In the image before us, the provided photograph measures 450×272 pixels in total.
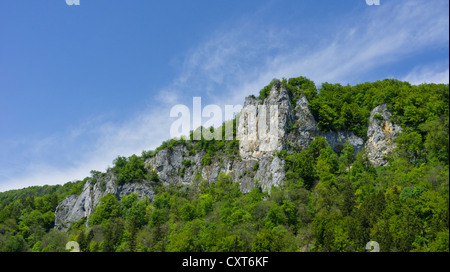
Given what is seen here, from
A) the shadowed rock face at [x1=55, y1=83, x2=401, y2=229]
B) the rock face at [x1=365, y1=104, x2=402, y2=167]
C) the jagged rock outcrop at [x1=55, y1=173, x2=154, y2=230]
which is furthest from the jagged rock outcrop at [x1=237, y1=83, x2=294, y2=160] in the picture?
the jagged rock outcrop at [x1=55, y1=173, x2=154, y2=230]

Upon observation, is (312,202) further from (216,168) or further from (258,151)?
(216,168)

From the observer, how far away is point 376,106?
61.6 meters

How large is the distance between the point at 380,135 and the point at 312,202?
19.0 metres

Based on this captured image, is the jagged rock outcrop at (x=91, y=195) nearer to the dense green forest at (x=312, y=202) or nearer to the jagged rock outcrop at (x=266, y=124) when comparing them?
the dense green forest at (x=312, y=202)

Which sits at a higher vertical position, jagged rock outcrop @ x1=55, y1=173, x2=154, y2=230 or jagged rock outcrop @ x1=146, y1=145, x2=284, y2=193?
jagged rock outcrop @ x1=146, y1=145, x2=284, y2=193

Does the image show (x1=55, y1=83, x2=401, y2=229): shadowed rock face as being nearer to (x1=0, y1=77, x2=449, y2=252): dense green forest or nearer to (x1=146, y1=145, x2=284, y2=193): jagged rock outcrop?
(x1=146, y1=145, x2=284, y2=193): jagged rock outcrop

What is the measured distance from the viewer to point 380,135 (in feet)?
190

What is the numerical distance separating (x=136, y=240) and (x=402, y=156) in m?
39.2

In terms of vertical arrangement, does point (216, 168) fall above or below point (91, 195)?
above

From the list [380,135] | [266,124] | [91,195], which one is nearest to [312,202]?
[380,135]

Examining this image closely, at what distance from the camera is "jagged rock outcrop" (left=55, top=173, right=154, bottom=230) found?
7606 centimetres

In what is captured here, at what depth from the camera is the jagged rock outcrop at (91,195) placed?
7606 cm

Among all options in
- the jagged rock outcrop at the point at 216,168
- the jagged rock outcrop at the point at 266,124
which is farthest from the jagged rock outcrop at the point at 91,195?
the jagged rock outcrop at the point at 266,124
